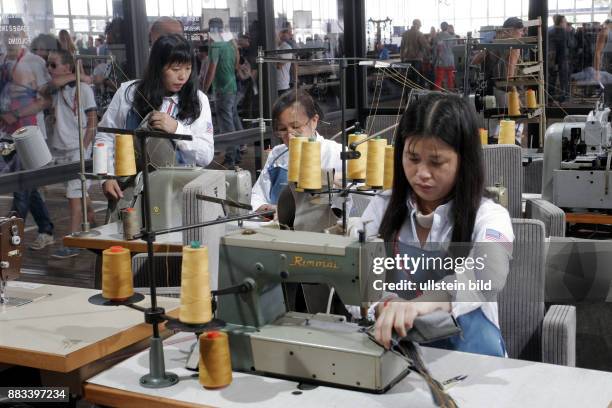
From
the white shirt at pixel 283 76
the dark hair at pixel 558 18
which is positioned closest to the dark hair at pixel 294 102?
the white shirt at pixel 283 76

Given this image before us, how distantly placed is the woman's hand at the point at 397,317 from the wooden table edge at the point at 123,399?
37cm

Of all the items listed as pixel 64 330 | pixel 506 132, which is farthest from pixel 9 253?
pixel 506 132

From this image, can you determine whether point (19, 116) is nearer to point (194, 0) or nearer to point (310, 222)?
point (194, 0)

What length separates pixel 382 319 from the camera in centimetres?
161

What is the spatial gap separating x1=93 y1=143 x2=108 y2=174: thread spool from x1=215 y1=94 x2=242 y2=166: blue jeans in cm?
222

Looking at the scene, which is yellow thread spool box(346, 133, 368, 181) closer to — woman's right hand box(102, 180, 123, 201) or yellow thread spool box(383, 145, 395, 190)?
yellow thread spool box(383, 145, 395, 190)

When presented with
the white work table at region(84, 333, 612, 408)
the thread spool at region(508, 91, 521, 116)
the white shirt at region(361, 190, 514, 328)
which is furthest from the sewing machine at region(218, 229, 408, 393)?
the thread spool at region(508, 91, 521, 116)

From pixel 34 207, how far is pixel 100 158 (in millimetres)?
942

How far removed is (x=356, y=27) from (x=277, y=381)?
6621 mm

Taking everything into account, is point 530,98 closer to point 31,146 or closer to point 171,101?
point 171,101

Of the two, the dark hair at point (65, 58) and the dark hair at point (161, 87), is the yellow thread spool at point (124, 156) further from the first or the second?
the dark hair at point (65, 58)

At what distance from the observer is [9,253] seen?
224 centimetres

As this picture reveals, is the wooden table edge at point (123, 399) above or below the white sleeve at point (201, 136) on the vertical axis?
below

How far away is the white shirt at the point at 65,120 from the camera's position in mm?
4379
